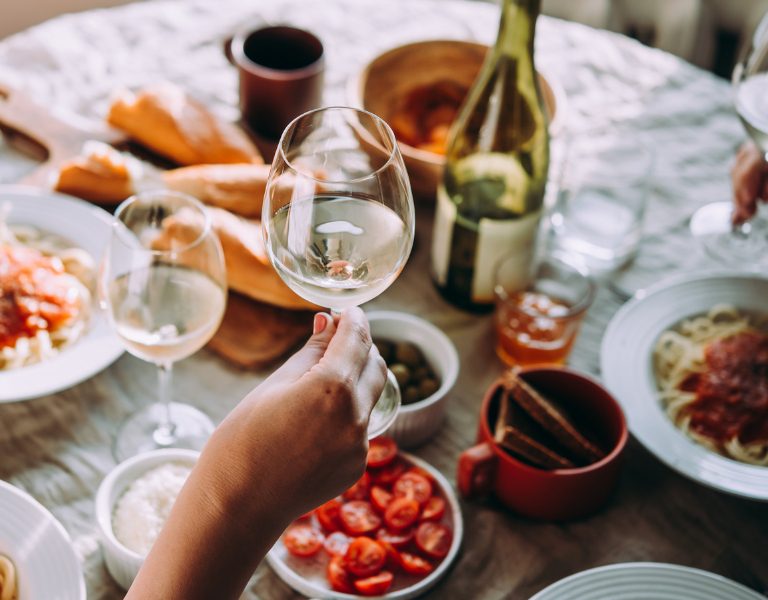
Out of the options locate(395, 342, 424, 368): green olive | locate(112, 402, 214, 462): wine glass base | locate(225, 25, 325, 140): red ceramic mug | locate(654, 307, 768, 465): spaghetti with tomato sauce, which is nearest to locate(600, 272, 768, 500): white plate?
locate(654, 307, 768, 465): spaghetti with tomato sauce

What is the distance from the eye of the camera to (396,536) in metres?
1.15

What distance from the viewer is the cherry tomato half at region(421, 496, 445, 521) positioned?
1.17 meters

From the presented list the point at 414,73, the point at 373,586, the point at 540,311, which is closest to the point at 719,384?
the point at 540,311

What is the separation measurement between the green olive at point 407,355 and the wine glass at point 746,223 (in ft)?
1.98

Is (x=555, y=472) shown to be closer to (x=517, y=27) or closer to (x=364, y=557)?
(x=364, y=557)

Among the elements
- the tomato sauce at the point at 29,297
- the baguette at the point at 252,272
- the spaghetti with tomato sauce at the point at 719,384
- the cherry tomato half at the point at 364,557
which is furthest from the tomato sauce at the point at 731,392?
the tomato sauce at the point at 29,297

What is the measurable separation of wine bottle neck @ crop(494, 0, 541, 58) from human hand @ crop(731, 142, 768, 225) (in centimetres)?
46

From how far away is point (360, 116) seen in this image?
0.90 m

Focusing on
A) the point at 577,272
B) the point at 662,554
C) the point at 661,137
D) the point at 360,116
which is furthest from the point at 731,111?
the point at 360,116

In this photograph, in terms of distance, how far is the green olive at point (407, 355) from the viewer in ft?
4.47

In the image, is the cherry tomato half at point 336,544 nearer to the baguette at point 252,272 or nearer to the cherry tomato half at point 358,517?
the cherry tomato half at point 358,517

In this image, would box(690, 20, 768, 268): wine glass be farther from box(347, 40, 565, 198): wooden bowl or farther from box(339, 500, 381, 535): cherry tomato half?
box(339, 500, 381, 535): cherry tomato half

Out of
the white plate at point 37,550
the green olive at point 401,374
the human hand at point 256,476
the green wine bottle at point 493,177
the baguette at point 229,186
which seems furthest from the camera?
the baguette at point 229,186

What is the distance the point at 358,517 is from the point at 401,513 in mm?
55
